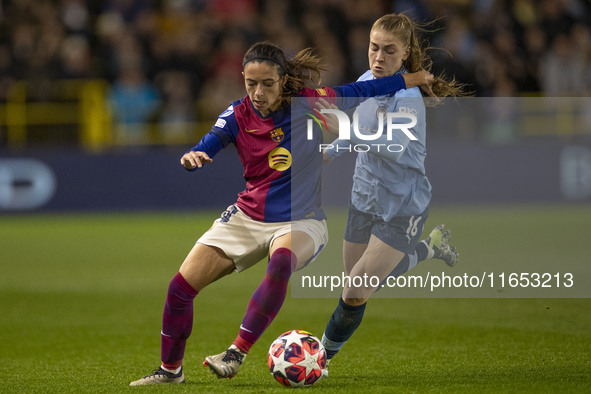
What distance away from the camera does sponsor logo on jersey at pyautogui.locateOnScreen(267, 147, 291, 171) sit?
5.46 m

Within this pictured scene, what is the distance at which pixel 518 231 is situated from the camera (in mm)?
12320

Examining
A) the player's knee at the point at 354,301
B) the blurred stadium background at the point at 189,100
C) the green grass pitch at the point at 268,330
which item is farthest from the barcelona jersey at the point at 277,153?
the blurred stadium background at the point at 189,100

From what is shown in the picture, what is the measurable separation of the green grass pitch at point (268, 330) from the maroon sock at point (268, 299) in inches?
12.0

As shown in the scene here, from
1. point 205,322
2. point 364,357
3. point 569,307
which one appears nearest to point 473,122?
point 569,307

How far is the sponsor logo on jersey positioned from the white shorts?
323 millimetres

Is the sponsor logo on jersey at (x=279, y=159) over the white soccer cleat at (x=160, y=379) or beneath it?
over

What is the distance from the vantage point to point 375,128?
18.6ft

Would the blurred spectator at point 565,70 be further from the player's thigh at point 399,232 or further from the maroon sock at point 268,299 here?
the maroon sock at point 268,299

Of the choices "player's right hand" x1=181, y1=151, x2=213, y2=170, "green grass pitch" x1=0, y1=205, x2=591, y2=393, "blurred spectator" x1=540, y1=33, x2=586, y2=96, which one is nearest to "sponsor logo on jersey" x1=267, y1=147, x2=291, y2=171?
"player's right hand" x1=181, y1=151, x2=213, y2=170

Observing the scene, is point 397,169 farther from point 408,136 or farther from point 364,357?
point 364,357

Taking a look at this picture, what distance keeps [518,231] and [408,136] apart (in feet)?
23.5

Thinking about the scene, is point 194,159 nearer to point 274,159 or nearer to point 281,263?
point 274,159

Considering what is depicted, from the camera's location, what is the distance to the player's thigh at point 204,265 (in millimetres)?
5359

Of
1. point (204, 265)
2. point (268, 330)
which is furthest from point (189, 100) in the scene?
point (204, 265)
